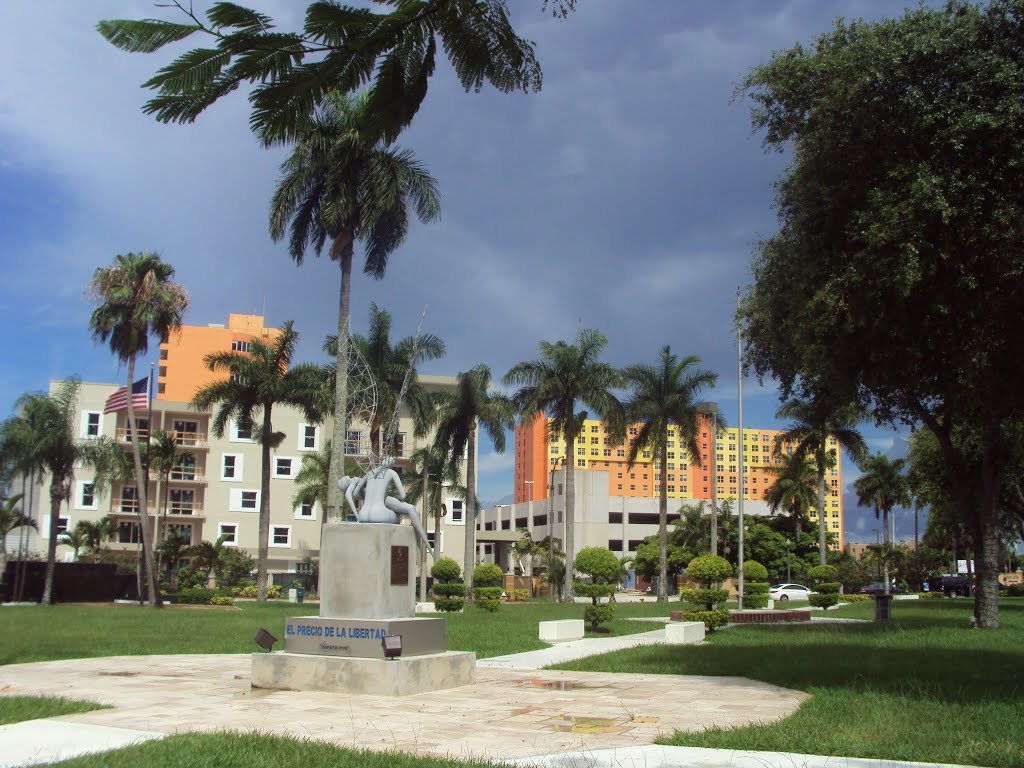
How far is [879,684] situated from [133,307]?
37419mm

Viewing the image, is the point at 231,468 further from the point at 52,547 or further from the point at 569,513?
the point at 569,513

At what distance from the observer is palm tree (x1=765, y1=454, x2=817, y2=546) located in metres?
80.4

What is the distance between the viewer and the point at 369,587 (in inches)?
534

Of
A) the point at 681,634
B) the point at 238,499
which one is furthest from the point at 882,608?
the point at 238,499

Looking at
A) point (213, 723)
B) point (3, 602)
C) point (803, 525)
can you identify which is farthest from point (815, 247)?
point (803, 525)

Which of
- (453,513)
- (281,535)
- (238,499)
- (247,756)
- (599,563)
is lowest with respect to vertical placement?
(247,756)

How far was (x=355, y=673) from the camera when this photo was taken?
12.7m

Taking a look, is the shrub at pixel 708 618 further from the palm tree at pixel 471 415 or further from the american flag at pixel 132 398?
the american flag at pixel 132 398

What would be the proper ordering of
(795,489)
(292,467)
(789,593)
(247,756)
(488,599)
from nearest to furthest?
(247,756) < (488,599) < (789,593) < (292,467) < (795,489)

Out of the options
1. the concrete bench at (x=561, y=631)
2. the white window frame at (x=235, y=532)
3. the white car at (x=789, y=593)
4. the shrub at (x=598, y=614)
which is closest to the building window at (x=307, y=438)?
the white window frame at (x=235, y=532)

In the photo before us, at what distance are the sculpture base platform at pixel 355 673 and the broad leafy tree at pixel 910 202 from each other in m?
7.06

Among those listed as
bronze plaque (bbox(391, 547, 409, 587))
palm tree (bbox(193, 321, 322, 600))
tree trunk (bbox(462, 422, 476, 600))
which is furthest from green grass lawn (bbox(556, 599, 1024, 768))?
palm tree (bbox(193, 321, 322, 600))

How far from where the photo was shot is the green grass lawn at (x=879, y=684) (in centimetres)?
855

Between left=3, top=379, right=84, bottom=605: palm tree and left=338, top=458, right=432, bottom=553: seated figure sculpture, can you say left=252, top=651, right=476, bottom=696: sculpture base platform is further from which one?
left=3, top=379, right=84, bottom=605: palm tree
